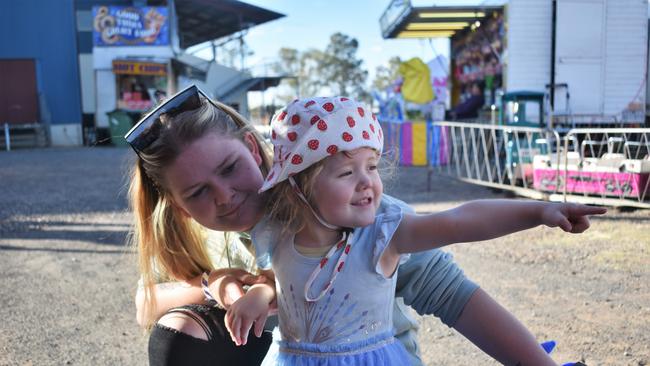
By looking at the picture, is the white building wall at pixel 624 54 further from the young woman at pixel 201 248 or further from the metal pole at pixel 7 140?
the metal pole at pixel 7 140

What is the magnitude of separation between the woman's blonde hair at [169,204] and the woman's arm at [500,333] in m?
0.73

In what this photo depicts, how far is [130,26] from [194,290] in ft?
73.0

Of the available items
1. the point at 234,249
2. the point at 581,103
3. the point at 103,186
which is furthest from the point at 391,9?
the point at 234,249

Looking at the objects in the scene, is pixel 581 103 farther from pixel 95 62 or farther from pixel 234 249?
pixel 95 62

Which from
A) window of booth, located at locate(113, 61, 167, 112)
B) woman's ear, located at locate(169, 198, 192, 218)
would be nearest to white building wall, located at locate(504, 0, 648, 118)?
woman's ear, located at locate(169, 198, 192, 218)

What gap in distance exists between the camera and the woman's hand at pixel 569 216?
1.11 meters

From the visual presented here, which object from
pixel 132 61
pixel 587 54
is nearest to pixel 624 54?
pixel 587 54

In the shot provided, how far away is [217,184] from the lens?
1548 millimetres

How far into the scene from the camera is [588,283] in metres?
3.62

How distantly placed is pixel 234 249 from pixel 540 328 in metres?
1.80

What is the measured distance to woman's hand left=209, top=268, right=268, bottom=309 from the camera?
61.6 inches

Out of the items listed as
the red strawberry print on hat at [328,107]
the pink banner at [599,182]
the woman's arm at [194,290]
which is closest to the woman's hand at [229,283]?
the woman's arm at [194,290]

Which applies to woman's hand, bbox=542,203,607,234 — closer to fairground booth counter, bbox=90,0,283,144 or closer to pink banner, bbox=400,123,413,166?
pink banner, bbox=400,123,413,166

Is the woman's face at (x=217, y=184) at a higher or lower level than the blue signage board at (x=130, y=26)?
lower
